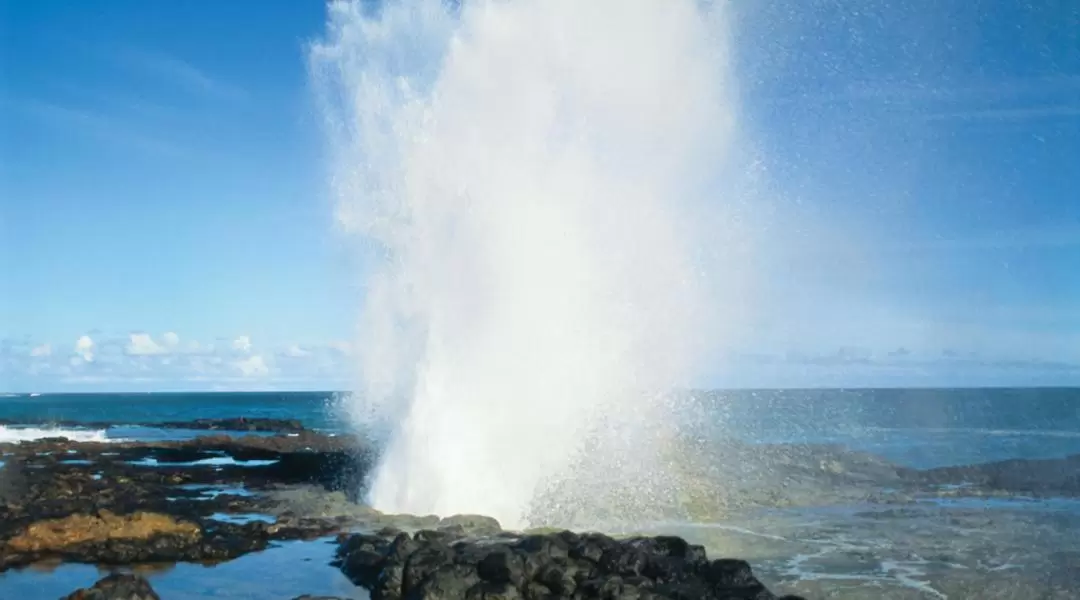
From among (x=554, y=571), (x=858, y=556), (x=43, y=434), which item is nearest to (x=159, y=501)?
(x=554, y=571)

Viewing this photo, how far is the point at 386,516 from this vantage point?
20141mm

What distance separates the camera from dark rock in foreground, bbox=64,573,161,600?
1155cm

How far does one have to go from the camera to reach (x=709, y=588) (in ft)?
42.0

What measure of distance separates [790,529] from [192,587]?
12.7 metres

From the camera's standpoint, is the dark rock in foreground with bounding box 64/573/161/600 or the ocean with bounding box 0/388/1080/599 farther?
the ocean with bounding box 0/388/1080/599

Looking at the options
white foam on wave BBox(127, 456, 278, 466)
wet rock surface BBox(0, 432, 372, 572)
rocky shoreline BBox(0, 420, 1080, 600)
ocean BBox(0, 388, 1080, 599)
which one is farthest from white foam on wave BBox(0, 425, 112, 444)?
ocean BBox(0, 388, 1080, 599)

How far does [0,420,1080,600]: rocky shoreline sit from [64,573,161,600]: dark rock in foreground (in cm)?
4

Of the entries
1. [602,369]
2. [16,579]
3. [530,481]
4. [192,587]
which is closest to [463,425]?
[530,481]

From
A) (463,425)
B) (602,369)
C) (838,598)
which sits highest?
(602,369)

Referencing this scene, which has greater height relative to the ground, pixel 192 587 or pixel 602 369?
pixel 602 369

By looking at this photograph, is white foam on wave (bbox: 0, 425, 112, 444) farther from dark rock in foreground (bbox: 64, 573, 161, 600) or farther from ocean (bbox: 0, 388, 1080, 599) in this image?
dark rock in foreground (bbox: 64, 573, 161, 600)

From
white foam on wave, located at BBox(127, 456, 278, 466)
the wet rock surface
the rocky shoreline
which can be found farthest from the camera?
white foam on wave, located at BBox(127, 456, 278, 466)

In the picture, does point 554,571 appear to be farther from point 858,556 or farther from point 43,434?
point 43,434

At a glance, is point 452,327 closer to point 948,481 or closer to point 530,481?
point 530,481
